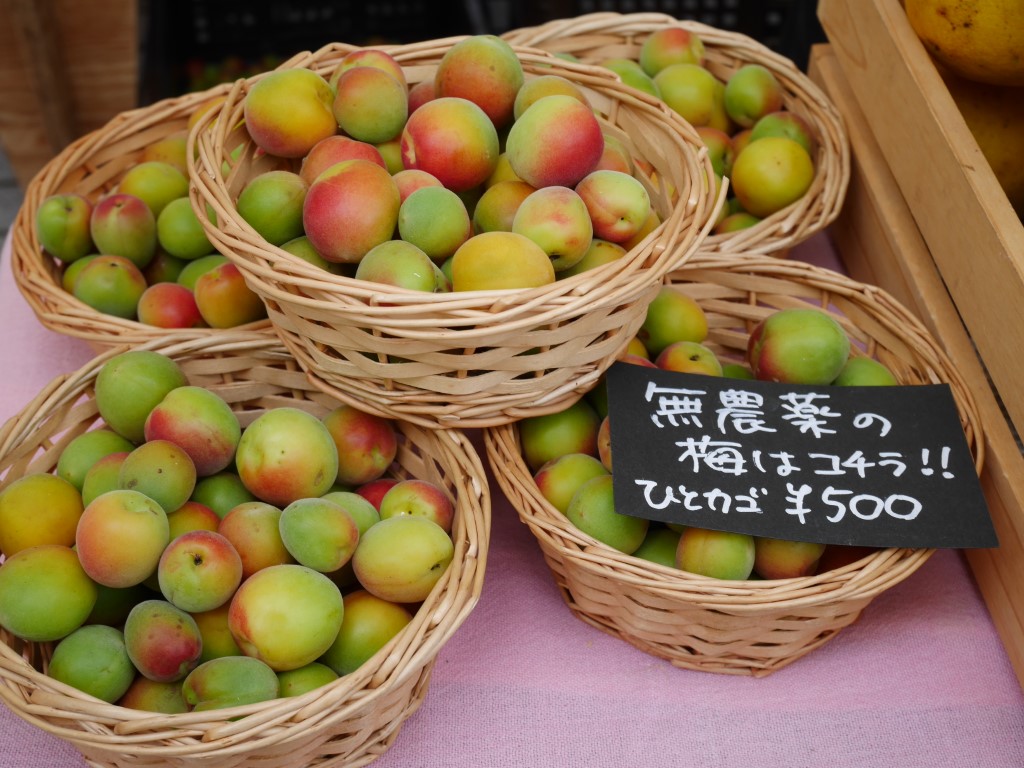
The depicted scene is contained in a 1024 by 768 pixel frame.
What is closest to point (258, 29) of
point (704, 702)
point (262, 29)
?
point (262, 29)

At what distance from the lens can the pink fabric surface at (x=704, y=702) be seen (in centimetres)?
96

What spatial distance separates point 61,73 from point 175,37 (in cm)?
60

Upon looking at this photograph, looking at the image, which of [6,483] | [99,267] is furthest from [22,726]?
[99,267]

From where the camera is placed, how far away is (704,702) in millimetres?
1004

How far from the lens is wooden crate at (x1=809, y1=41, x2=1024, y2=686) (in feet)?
3.37

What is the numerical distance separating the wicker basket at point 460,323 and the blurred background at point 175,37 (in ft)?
4.14

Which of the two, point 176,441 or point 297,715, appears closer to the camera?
point 297,715

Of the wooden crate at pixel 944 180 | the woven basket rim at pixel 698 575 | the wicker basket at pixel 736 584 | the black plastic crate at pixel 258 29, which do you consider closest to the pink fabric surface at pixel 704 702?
the wicker basket at pixel 736 584

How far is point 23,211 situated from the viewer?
4.64 ft

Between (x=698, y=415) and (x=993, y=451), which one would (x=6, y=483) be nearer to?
(x=698, y=415)

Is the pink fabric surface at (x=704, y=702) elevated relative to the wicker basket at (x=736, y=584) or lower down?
lower down

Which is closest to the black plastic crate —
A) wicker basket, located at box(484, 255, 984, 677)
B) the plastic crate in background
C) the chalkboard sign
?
the plastic crate in background

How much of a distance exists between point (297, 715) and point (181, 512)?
11.9 inches

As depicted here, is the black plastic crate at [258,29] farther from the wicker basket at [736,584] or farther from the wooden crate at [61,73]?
the wicker basket at [736,584]
